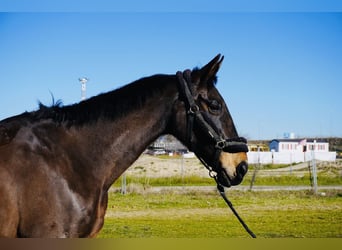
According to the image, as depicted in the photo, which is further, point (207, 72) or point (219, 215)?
point (219, 215)

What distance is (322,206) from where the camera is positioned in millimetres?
12141

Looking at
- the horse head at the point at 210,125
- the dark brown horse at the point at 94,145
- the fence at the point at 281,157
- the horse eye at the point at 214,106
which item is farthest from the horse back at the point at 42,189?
the fence at the point at 281,157

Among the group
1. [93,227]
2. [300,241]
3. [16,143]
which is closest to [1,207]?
[16,143]

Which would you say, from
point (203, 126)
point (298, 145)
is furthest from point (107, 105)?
point (298, 145)

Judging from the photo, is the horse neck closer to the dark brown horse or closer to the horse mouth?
the dark brown horse

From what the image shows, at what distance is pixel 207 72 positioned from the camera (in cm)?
325

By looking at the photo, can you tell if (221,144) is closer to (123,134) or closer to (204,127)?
(204,127)

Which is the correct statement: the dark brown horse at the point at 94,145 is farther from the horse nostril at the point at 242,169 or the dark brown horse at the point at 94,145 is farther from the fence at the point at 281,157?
the fence at the point at 281,157

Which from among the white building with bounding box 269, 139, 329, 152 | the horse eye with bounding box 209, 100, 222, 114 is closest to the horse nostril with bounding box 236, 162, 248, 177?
the horse eye with bounding box 209, 100, 222, 114

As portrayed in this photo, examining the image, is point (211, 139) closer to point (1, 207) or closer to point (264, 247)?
point (264, 247)

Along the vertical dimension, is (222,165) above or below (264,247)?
above

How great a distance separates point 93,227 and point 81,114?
3.07 ft

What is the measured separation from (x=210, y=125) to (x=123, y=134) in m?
0.75

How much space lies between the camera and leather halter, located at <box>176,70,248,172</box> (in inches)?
125
